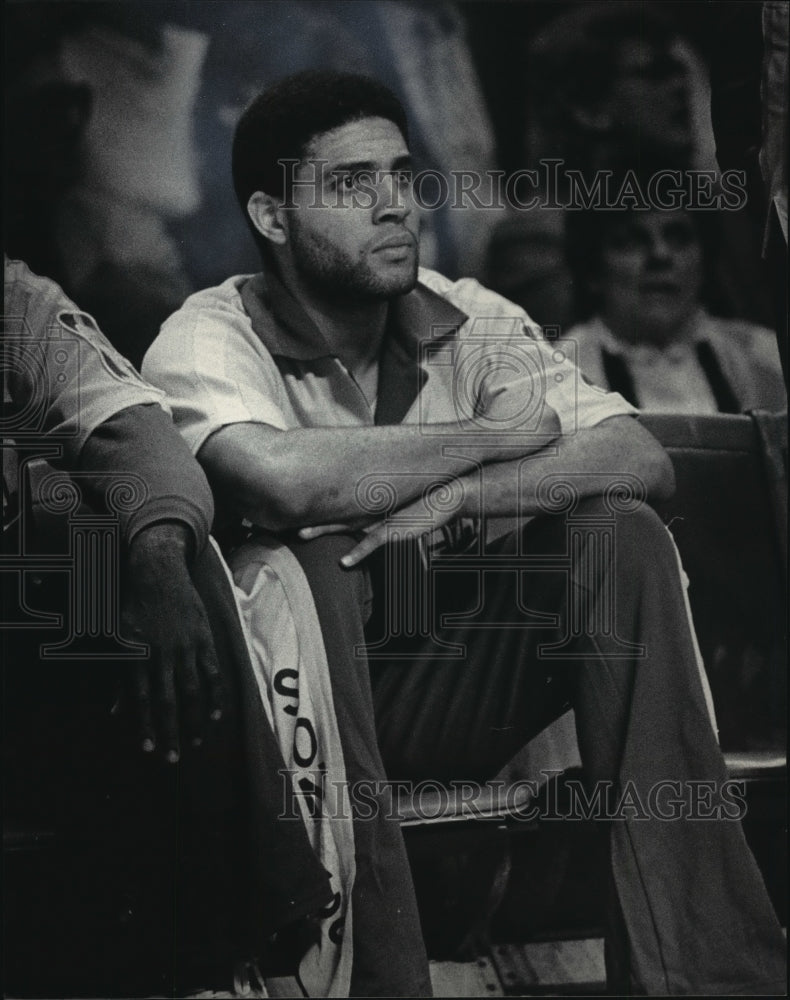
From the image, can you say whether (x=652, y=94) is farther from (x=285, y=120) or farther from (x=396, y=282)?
(x=285, y=120)

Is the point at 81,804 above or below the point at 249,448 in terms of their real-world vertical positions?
below

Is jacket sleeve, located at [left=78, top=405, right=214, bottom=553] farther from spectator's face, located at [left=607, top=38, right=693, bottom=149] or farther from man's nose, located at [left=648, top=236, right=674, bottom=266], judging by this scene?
spectator's face, located at [left=607, top=38, right=693, bottom=149]

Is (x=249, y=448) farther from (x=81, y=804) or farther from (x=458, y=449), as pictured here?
(x=81, y=804)

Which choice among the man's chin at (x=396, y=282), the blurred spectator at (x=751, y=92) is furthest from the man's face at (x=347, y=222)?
the blurred spectator at (x=751, y=92)

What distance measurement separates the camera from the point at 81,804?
3217 mm

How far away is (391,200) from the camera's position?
3434 mm

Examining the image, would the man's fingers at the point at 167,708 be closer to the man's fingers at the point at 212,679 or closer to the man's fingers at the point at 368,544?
the man's fingers at the point at 212,679

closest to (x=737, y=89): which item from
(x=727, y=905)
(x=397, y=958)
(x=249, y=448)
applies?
(x=249, y=448)

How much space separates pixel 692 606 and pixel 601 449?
50cm

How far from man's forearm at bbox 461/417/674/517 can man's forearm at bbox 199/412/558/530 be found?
0.17ft

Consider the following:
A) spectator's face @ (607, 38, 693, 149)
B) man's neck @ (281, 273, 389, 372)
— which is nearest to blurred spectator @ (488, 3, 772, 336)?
spectator's face @ (607, 38, 693, 149)

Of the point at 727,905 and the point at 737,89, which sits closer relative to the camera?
the point at 727,905

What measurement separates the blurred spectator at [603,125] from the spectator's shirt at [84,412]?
3.26 feet

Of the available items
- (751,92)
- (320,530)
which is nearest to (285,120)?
(320,530)
